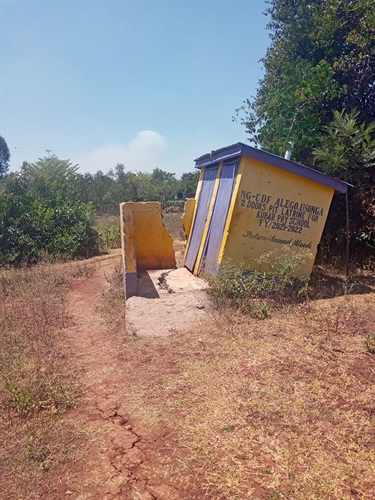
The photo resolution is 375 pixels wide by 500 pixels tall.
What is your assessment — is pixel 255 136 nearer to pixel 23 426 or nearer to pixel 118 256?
pixel 118 256

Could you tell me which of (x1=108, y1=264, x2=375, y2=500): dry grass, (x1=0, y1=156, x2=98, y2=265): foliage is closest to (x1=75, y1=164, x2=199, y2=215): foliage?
(x1=0, y1=156, x2=98, y2=265): foliage

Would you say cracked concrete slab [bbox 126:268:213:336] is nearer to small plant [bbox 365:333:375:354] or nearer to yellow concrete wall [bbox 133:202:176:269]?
yellow concrete wall [bbox 133:202:176:269]

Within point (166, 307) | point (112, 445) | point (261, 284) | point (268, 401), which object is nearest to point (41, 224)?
point (166, 307)

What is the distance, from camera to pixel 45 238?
1165 centimetres

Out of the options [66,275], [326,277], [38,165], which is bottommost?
[66,275]

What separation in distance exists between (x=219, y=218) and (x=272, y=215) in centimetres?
93

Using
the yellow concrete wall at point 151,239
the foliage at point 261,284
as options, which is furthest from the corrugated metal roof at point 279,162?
the yellow concrete wall at point 151,239

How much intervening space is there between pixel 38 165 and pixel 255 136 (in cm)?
1887

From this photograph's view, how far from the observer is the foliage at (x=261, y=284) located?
5.42 meters

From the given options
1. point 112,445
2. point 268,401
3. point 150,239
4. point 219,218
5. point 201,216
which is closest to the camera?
point 112,445

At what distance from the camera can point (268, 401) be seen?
3.16 meters

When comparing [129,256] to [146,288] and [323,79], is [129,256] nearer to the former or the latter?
[146,288]

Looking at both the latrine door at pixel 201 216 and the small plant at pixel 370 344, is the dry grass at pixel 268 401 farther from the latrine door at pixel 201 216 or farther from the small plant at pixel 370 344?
the latrine door at pixel 201 216

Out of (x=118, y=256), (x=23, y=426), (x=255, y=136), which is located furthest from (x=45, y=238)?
(x=23, y=426)
